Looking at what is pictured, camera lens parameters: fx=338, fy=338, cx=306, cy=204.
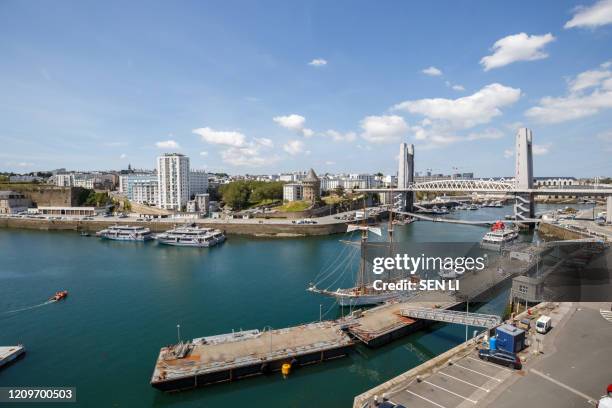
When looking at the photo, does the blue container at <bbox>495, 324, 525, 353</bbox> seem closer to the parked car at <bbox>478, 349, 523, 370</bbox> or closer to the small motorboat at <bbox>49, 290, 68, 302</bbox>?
the parked car at <bbox>478, 349, 523, 370</bbox>

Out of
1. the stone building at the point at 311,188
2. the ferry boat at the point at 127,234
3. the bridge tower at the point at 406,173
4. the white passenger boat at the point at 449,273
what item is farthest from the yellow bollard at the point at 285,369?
the bridge tower at the point at 406,173

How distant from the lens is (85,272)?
725 inches

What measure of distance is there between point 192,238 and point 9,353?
16917 mm

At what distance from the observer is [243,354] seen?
880 centimetres

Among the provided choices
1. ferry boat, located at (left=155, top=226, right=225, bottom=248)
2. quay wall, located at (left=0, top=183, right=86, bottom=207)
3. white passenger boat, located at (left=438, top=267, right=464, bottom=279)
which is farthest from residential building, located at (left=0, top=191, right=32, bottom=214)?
white passenger boat, located at (left=438, top=267, right=464, bottom=279)

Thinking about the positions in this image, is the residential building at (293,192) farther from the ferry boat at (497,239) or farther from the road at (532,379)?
the road at (532,379)

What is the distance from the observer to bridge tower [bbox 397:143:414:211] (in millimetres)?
51469

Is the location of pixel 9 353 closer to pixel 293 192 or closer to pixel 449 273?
pixel 449 273

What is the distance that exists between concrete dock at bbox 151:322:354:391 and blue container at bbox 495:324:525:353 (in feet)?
12.1

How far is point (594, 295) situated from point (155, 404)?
1390 cm

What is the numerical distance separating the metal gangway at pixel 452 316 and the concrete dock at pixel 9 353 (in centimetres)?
1133

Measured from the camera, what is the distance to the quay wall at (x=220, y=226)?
30.4 metres

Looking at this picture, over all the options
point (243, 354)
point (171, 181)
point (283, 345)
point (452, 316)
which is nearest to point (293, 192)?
point (171, 181)

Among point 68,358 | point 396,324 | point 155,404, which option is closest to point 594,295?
point 396,324
